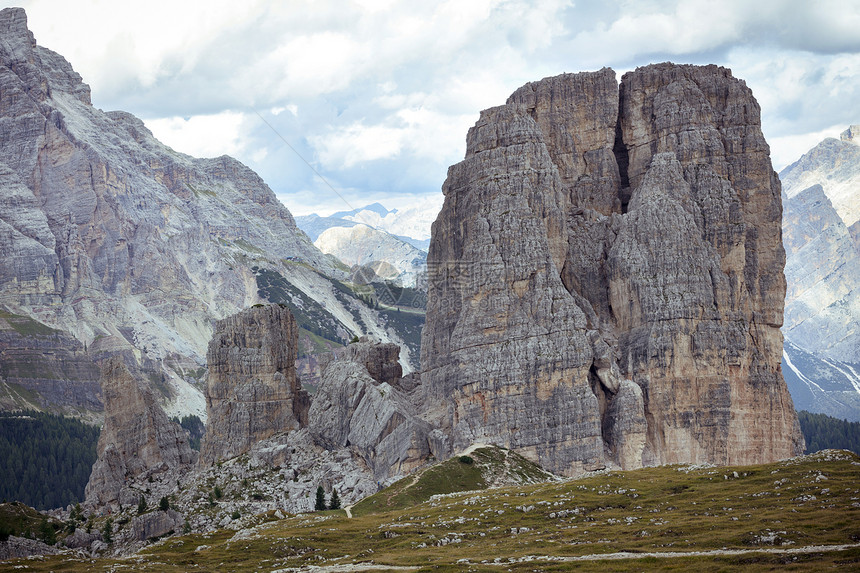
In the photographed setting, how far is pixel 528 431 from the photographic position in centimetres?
15562

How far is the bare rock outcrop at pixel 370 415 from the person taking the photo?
6225 inches

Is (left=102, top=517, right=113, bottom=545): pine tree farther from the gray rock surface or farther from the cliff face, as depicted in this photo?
the cliff face

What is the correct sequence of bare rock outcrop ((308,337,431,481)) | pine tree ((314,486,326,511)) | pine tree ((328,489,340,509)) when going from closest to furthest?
1. pine tree ((328,489,340,509))
2. pine tree ((314,486,326,511))
3. bare rock outcrop ((308,337,431,481))

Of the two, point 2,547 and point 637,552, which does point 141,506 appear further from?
point 637,552

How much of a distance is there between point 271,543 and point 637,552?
134 feet

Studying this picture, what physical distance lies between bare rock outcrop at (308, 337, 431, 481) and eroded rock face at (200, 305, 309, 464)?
8244mm

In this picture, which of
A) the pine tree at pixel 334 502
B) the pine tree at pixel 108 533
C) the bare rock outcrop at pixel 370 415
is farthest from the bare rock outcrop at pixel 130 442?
the pine tree at pixel 334 502

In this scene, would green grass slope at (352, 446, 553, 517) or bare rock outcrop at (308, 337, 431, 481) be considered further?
bare rock outcrop at (308, 337, 431, 481)

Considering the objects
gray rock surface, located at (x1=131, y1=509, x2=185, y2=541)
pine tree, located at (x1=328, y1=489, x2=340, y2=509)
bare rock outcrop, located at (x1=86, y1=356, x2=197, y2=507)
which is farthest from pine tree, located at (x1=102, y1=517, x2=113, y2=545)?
pine tree, located at (x1=328, y1=489, x2=340, y2=509)

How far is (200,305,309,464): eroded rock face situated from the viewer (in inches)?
6993

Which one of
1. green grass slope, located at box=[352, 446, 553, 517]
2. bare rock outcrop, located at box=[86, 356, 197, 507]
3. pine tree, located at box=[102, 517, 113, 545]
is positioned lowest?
pine tree, located at box=[102, 517, 113, 545]

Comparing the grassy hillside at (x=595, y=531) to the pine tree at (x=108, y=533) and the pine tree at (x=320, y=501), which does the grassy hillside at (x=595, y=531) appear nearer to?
the pine tree at (x=320, y=501)

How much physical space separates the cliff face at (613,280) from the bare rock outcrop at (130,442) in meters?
52.8

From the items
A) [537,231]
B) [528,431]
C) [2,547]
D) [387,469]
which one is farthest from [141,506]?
[537,231]
